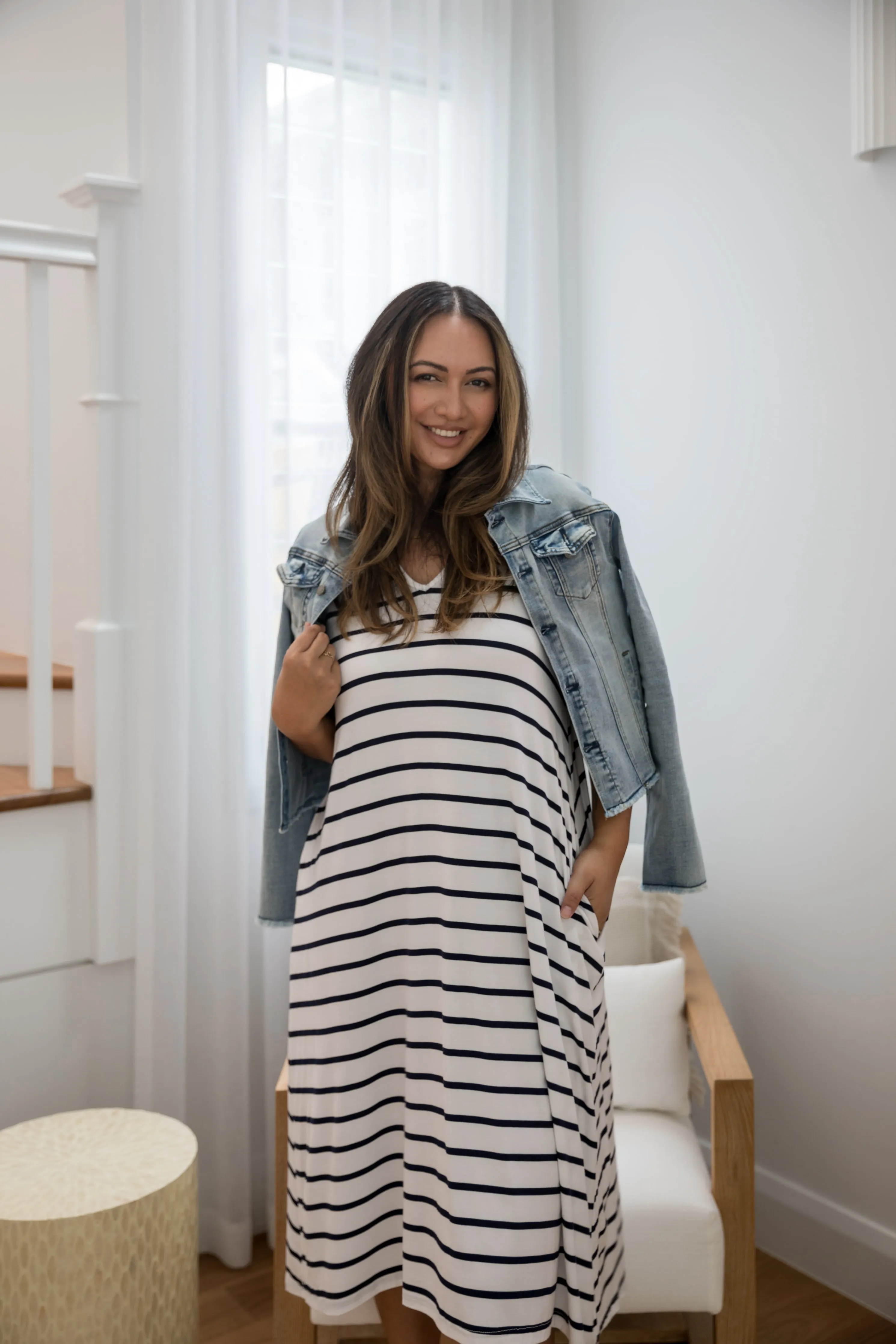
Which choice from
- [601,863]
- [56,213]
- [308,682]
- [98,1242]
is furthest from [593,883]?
[56,213]

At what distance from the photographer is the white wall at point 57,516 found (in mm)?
1962

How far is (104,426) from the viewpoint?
76.9 inches

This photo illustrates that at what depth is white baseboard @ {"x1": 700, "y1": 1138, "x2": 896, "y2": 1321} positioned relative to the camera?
6.33 ft

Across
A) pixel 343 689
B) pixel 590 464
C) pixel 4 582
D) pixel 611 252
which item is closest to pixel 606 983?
pixel 343 689

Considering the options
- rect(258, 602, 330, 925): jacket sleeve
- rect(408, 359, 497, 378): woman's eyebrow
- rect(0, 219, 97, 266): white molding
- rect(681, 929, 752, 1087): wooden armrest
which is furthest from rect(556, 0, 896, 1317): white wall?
rect(0, 219, 97, 266): white molding

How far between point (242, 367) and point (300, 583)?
0.83m

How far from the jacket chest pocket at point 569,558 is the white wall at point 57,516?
0.99 meters

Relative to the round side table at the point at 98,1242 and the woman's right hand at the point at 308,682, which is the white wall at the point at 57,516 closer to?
the round side table at the point at 98,1242

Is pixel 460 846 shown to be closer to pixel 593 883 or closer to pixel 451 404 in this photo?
pixel 593 883

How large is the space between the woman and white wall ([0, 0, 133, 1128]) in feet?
2.62

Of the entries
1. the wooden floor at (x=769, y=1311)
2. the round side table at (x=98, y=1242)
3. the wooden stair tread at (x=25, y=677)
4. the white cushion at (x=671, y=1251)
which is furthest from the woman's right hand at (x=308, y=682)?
the wooden floor at (x=769, y=1311)

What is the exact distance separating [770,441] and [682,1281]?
1.39 metres

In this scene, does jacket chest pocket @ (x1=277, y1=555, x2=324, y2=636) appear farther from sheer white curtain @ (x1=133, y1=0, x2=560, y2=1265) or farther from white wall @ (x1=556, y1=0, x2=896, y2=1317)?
white wall @ (x1=556, y1=0, x2=896, y2=1317)

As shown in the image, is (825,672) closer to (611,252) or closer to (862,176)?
(862,176)
